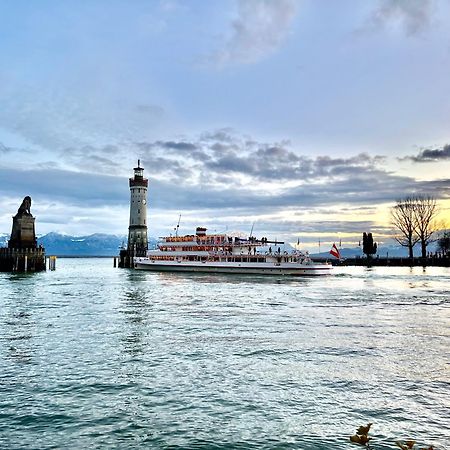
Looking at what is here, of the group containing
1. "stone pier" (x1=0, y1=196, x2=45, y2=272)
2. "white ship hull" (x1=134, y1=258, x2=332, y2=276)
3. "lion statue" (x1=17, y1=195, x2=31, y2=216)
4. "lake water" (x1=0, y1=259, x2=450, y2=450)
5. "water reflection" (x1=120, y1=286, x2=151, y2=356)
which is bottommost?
"lake water" (x1=0, y1=259, x2=450, y2=450)

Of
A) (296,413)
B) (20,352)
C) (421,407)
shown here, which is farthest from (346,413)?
(20,352)

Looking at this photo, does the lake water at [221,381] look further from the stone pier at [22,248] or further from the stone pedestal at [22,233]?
the stone pedestal at [22,233]

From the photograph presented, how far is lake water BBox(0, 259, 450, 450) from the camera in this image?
10.8 m

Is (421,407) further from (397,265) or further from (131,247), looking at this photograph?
(397,265)

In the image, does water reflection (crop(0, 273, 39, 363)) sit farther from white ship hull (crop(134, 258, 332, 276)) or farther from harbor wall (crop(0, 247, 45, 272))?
white ship hull (crop(134, 258, 332, 276))

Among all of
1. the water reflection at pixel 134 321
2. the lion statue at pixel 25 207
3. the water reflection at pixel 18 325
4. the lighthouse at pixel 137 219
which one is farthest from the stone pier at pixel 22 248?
the water reflection at pixel 134 321

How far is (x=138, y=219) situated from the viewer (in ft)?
358

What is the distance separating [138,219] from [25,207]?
29524mm

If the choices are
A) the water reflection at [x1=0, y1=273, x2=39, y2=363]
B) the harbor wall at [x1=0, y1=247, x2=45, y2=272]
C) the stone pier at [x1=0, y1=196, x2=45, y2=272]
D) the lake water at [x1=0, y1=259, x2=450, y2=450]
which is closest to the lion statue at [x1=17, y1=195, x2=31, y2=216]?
the stone pier at [x1=0, y1=196, x2=45, y2=272]

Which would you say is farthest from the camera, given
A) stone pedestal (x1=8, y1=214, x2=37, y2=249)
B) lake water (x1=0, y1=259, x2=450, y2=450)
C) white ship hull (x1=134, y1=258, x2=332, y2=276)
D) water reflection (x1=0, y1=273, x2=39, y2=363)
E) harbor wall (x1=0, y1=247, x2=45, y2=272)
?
stone pedestal (x1=8, y1=214, x2=37, y2=249)

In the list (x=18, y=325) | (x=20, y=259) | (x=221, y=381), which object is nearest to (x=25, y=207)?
(x=20, y=259)

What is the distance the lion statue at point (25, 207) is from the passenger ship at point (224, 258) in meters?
24.6

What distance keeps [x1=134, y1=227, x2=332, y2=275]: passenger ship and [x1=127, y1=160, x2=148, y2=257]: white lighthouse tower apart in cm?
844

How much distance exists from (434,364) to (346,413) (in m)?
6.43
